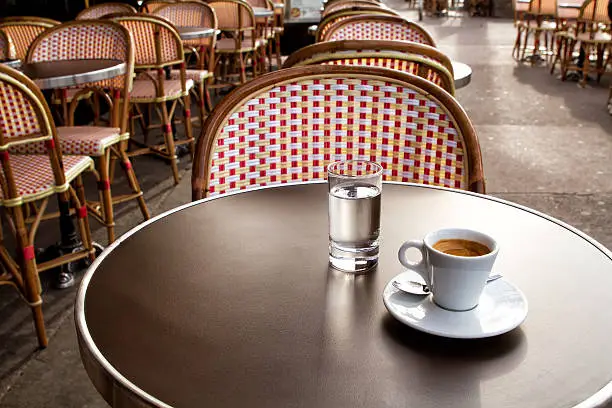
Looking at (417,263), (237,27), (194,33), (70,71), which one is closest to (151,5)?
(237,27)

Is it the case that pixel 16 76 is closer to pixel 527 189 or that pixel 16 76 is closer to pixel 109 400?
pixel 109 400

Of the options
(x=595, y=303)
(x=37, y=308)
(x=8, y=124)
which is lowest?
(x=37, y=308)

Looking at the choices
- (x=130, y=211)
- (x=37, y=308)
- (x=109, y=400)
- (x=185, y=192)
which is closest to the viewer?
(x=109, y=400)

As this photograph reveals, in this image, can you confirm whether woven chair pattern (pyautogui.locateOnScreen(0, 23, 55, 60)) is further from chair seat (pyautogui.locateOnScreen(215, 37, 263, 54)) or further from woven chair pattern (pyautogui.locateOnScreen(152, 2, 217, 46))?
chair seat (pyautogui.locateOnScreen(215, 37, 263, 54))

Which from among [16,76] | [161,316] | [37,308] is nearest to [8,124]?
[16,76]

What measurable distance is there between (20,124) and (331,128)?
46.4 inches

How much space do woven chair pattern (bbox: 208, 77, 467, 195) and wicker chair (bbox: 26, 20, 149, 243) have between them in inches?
51.7

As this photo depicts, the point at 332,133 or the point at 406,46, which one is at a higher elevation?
the point at 406,46

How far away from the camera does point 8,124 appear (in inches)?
82.6

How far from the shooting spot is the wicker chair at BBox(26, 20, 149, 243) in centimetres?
258

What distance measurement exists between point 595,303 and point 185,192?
9.56 ft

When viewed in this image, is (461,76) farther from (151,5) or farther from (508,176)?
(151,5)

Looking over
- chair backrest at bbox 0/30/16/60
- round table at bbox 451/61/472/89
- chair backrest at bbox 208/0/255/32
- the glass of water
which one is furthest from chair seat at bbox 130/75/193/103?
the glass of water

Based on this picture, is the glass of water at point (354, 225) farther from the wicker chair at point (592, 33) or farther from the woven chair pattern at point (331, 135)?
the wicker chair at point (592, 33)
